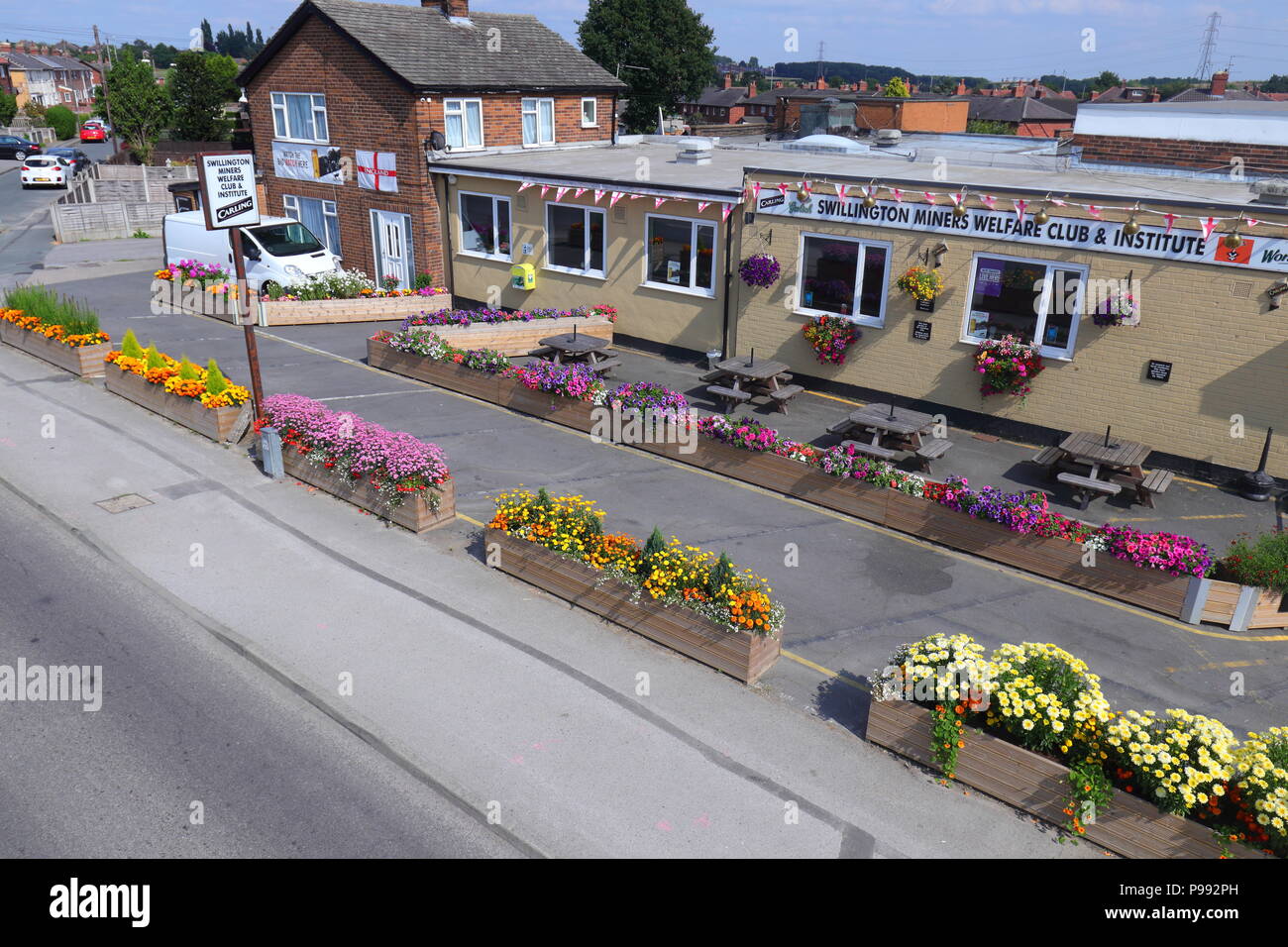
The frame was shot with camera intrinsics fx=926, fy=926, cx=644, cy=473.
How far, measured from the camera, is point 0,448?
14.8 meters

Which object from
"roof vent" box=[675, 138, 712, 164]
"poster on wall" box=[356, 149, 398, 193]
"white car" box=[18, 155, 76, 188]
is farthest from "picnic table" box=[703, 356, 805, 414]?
"white car" box=[18, 155, 76, 188]

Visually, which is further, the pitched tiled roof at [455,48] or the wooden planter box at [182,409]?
the pitched tiled roof at [455,48]

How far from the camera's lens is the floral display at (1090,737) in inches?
261

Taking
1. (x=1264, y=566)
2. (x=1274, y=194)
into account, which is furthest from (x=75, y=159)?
(x=1264, y=566)

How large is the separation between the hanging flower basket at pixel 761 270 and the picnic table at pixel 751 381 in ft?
4.80

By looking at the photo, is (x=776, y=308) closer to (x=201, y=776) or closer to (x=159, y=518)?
(x=159, y=518)

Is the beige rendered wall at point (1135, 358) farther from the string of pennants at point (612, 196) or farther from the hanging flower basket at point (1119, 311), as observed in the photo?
the string of pennants at point (612, 196)

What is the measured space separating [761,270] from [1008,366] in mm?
4764

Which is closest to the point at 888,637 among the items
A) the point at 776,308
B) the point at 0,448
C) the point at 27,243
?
the point at 776,308

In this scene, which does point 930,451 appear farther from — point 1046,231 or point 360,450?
point 360,450

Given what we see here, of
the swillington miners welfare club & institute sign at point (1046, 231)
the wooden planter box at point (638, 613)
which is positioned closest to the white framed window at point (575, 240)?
the swillington miners welfare club & institute sign at point (1046, 231)

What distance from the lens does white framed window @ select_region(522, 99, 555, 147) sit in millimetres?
26500

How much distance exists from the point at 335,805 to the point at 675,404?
27.6 feet

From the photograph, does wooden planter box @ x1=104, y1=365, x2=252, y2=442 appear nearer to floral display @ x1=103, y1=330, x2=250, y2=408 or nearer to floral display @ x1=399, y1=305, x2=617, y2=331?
floral display @ x1=103, y1=330, x2=250, y2=408
